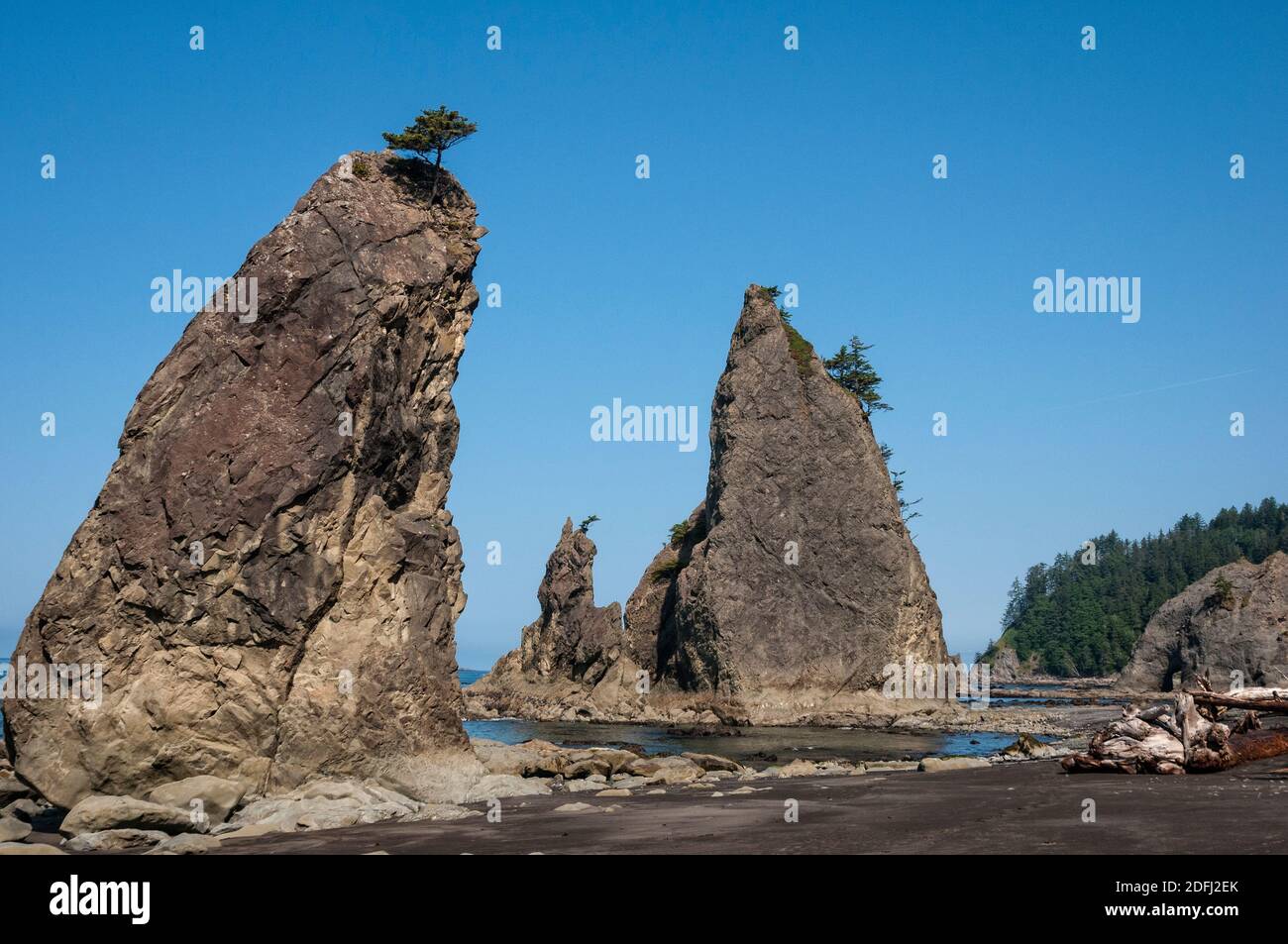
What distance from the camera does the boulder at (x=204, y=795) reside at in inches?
958

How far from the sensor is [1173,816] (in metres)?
16.5

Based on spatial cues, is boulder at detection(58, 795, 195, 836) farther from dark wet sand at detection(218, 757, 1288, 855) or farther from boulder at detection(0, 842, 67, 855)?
dark wet sand at detection(218, 757, 1288, 855)

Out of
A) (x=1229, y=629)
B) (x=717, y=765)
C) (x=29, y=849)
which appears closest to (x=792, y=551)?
(x=717, y=765)

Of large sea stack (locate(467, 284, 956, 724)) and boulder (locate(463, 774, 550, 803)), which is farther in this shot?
large sea stack (locate(467, 284, 956, 724))

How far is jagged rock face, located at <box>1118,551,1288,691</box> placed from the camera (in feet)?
365

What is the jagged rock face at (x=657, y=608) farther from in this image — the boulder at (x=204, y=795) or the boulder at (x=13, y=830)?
the boulder at (x=13, y=830)

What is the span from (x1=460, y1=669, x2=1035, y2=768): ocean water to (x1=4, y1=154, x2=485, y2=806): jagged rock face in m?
19.7

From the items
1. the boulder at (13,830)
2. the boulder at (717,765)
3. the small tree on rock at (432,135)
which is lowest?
the boulder at (717,765)

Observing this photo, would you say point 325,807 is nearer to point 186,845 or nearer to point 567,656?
point 186,845

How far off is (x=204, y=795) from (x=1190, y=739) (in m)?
21.8

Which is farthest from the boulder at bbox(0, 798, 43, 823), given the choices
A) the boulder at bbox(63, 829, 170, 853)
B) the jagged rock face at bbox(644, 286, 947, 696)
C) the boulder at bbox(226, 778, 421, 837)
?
the jagged rock face at bbox(644, 286, 947, 696)

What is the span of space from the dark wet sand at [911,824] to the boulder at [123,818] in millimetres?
3004

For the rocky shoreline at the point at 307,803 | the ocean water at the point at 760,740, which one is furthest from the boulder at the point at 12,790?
the ocean water at the point at 760,740
